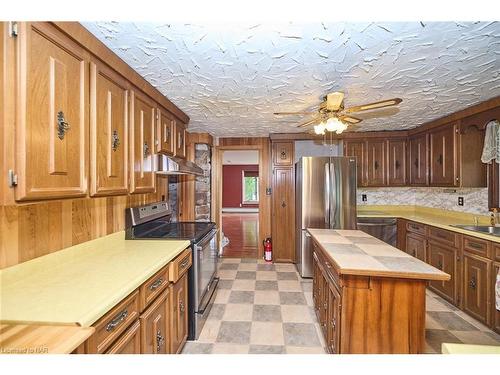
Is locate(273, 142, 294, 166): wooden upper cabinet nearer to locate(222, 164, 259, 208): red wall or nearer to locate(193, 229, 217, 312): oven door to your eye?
locate(193, 229, 217, 312): oven door

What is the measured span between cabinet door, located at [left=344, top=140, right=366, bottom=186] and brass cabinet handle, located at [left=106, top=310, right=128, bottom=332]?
12.3ft

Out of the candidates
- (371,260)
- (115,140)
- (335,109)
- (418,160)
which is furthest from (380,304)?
(418,160)

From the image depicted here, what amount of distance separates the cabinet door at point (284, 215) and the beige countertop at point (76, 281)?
255 centimetres

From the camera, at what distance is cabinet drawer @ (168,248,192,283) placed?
66.2 inches

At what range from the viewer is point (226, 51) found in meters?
1.48

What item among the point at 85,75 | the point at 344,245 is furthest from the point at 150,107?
the point at 344,245

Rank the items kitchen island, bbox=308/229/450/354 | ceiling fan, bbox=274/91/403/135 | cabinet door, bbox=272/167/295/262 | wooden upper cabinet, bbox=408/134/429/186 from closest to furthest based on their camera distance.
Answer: kitchen island, bbox=308/229/450/354
ceiling fan, bbox=274/91/403/135
wooden upper cabinet, bbox=408/134/429/186
cabinet door, bbox=272/167/295/262

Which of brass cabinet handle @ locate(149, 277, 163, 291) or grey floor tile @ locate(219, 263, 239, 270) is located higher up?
brass cabinet handle @ locate(149, 277, 163, 291)

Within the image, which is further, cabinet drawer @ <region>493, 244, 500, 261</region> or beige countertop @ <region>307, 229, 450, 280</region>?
cabinet drawer @ <region>493, 244, 500, 261</region>

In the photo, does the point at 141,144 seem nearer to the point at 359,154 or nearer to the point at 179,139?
the point at 179,139

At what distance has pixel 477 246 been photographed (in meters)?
2.28

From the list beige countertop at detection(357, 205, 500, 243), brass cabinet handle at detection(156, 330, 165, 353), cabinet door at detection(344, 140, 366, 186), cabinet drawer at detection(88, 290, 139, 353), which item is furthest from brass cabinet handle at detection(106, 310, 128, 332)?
cabinet door at detection(344, 140, 366, 186)

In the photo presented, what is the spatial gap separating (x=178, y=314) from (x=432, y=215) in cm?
386

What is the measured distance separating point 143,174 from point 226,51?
1.12m
